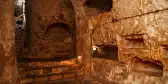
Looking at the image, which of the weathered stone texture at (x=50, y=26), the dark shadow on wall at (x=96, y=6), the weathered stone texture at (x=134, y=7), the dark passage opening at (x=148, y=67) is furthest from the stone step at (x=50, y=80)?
the weathered stone texture at (x=50, y=26)

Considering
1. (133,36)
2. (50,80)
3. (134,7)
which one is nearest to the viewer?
(134,7)

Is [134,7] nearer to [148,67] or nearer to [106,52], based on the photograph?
[148,67]

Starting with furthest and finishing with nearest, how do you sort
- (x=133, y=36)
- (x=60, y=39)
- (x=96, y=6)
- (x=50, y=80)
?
(x=60, y=39) < (x=96, y=6) < (x=50, y=80) < (x=133, y=36)

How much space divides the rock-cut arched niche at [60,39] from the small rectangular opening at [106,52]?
4.19 meters

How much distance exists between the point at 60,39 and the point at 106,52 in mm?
4939

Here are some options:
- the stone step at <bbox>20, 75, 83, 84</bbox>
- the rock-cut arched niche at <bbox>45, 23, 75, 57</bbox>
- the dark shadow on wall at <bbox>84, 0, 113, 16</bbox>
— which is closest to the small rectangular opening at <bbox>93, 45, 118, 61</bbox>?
the stone step at <bbox>20, 75, 83, 84</bbox>

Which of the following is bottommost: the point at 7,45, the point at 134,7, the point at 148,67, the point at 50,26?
the point at 148,67

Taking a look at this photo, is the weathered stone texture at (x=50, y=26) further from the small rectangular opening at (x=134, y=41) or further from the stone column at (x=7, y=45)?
the small rectangular opening at (x=134, y=41)

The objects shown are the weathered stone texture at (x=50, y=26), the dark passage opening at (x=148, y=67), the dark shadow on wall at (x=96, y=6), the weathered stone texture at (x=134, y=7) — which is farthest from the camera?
the weathered stone texture at (x=50, y=26)

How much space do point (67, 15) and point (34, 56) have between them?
270cm

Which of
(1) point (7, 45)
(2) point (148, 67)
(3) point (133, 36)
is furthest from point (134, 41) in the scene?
(1) point (7, 45)

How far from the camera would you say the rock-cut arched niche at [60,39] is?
9812mm

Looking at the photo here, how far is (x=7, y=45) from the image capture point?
172 inches

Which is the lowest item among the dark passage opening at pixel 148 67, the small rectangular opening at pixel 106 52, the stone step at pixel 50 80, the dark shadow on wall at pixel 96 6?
the stone step at pixel 50 80
